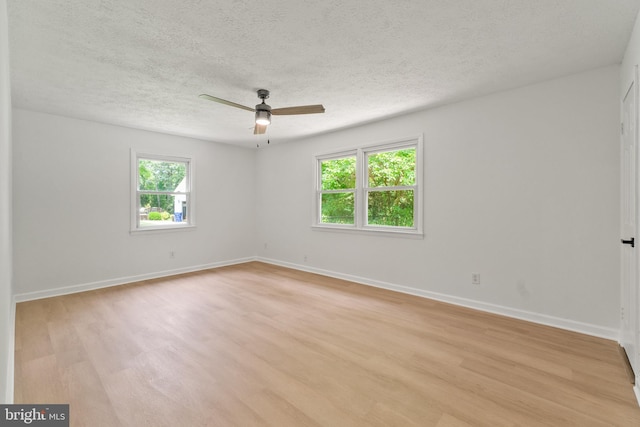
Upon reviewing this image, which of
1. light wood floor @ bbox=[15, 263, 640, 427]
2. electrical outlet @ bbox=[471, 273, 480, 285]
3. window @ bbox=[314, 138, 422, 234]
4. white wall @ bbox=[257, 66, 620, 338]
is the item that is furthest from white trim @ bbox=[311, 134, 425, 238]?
light wood floor @ bbox=[15, 263, 640, 427]

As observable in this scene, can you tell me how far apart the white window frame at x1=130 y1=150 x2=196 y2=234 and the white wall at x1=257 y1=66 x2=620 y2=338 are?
349cm

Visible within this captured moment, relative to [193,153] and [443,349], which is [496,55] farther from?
[193,153]

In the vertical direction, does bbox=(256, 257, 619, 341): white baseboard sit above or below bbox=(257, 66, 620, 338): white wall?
below

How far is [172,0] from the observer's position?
1.87 meters

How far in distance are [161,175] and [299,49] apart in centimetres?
400

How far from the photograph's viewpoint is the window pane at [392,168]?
425cm

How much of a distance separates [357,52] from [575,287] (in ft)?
10.4

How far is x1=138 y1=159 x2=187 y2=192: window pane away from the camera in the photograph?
16.5ft

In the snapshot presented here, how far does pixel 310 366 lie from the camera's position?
91.0 inches

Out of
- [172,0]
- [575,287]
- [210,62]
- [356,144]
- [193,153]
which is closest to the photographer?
[172,0]

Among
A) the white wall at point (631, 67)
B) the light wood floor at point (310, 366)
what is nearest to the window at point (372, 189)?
the light wood floor at point (310, 366)

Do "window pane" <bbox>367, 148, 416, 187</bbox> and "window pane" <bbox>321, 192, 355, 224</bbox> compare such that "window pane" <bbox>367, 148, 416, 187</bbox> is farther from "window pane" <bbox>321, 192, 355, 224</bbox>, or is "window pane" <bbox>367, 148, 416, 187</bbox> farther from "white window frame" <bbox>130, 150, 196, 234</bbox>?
"white window frame" <bbox>130, 150, 196, 234</bbox>

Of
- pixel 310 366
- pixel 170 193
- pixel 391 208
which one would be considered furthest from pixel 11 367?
pixel 391 208

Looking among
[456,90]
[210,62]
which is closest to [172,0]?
[210,62]
